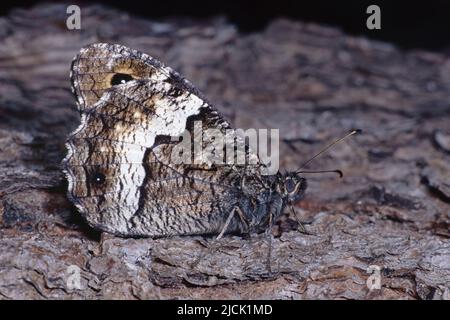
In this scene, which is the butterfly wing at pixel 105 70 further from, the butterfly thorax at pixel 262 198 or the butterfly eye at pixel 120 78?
the butterfly thorax at pixel 262 198

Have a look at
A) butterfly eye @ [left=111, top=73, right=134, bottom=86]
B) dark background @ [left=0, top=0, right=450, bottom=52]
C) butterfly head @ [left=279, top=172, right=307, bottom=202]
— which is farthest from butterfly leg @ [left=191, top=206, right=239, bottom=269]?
dark background @ [left=0, top=0, right=450, bottom=52]

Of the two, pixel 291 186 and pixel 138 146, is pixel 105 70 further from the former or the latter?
pixel 291 186

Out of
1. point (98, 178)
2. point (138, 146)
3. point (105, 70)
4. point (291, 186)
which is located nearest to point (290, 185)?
point (291, 186)

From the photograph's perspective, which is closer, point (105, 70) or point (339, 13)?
point (105, 70)

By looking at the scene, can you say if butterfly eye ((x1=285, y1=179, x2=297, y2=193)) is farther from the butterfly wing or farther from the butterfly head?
the butterfly wing

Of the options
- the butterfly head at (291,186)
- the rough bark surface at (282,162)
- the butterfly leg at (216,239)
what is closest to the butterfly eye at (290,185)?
the butterfly head at (291,186)
